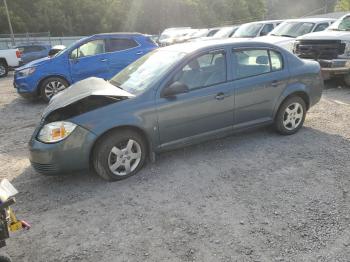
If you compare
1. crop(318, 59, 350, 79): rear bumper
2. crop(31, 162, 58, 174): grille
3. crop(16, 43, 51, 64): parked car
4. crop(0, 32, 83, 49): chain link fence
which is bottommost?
crop(0, 32, 83, 49): chain link fence

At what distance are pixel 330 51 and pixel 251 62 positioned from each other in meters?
4.50

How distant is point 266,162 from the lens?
4781 mm

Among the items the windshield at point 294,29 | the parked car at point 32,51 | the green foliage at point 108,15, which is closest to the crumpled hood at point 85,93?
the windshield at point 294,29

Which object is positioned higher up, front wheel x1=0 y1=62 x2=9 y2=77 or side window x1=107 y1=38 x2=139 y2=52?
side window x1=107 y1=38 x2=139 y2=52

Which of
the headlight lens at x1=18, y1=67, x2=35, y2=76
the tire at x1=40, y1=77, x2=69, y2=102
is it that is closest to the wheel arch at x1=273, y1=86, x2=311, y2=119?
the tire at x1=40, y1=77, x2=69, y2=102

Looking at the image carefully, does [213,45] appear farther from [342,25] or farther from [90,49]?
[342,25]

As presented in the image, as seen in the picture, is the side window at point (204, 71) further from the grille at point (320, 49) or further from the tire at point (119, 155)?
the grille at point (320, 49)

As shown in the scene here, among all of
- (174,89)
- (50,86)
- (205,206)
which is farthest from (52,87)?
(205,206)

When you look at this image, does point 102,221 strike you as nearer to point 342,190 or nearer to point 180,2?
point 342,190

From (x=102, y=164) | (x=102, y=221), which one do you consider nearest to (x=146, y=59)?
(x=102, y=164)

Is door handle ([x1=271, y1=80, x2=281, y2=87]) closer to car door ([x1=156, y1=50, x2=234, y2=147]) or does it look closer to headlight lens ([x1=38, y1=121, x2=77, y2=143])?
car door ([x1=156, y1=50, x2=234, y2=147])

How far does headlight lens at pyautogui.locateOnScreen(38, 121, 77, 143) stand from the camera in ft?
13.5

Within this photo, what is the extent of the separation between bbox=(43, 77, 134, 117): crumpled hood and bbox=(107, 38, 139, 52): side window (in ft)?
14.6

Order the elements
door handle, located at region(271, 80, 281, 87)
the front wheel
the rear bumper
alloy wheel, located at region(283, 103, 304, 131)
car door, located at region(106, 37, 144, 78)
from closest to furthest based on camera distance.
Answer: door handle, located at region(271, 80, 281, 87)
alloy wheel, located at region(283, 103, 304, 131)
the rear bumper
car door, located at region(106, 37, 144, 78)
the front wheel
